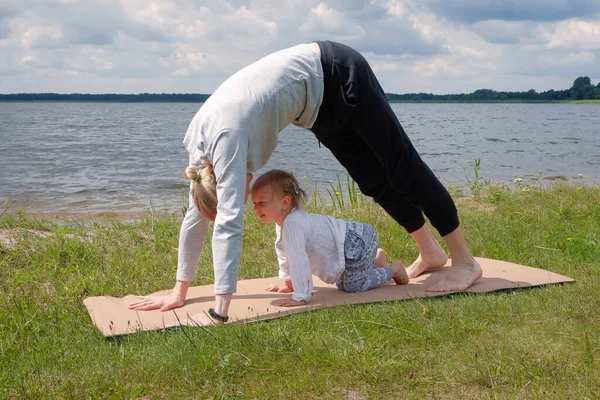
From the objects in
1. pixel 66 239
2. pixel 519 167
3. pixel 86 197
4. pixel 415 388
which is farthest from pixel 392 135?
pixel 519 167

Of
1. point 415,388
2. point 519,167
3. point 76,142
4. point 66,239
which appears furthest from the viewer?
point 76,142

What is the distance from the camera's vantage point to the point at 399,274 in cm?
447

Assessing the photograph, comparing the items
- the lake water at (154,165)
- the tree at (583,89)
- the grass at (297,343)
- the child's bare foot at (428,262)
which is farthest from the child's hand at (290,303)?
the tree at (583,89)

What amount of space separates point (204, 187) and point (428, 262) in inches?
76.3

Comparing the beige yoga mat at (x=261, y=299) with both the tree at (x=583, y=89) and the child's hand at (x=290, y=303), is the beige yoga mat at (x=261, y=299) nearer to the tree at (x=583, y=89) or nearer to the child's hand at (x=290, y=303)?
the child's hand at (x=290, y=303)

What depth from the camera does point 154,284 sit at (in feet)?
15.5

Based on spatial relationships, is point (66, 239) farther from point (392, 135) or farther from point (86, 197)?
point (86, 197)

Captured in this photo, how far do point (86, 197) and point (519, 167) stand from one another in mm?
10193

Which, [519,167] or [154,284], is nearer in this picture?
[154,284]

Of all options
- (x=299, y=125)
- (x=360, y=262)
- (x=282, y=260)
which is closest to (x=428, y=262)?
(x=360, y=262)

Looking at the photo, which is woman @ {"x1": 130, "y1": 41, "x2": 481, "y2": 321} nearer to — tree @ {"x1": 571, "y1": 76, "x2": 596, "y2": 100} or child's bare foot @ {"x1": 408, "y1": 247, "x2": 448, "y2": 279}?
child's bare foot @ {"x1": 408, "y1": 247, "x2": 448, "y2": 279}

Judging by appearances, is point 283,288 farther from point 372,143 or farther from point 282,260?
point 372,143

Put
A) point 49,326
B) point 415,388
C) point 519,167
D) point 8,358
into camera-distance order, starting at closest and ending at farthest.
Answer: point 415,388 → point 8,358 → point 49,326 → point 519,167

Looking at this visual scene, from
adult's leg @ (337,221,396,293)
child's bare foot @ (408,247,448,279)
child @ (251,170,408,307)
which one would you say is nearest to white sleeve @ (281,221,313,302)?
child @ (251,170,408,307)
